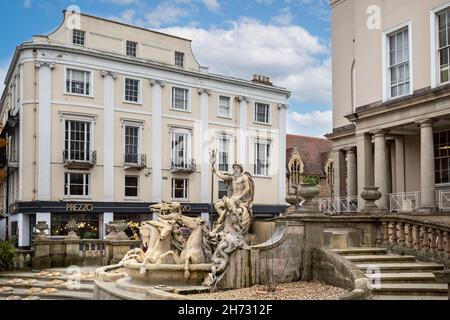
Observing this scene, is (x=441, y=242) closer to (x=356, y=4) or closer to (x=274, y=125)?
(x=356, y=4)

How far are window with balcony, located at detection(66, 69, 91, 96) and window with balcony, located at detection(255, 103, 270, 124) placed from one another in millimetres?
13712

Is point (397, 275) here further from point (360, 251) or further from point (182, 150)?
point (182, 150)

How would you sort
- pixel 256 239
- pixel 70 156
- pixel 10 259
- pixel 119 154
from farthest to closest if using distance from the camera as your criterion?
pixel 119 154 < pixel 70 156 < pixel 10 259 < pixel 256 239

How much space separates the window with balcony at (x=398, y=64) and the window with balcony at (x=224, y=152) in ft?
67.1

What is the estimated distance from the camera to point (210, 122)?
129 ft

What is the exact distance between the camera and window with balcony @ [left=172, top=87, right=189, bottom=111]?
37.9 metres

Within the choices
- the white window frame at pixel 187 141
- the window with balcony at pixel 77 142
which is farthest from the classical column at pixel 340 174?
the window with balcony at pixel 77 142

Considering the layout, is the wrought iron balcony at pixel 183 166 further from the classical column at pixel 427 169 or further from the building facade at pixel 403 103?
the classical column at pixel 427 169

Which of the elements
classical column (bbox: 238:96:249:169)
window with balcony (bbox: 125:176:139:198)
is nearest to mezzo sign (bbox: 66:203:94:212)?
window with balcony (bbox: 125:176:139:198)

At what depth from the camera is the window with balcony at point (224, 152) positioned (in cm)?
3978

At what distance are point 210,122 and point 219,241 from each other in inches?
1100
